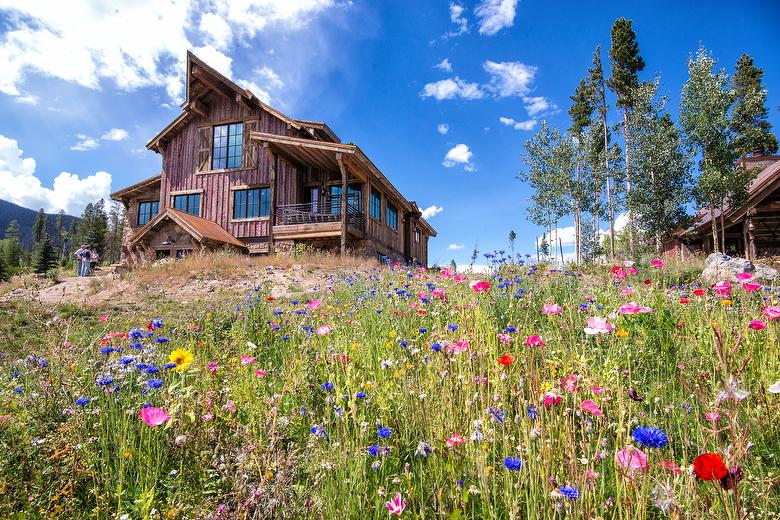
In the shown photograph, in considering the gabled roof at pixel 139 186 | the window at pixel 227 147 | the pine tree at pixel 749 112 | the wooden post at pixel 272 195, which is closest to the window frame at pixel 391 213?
the wooden post at pixel 272 195

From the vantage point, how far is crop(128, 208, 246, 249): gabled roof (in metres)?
15.7

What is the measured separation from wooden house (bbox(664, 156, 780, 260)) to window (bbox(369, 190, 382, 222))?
13.7 metres

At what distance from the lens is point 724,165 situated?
18.5m

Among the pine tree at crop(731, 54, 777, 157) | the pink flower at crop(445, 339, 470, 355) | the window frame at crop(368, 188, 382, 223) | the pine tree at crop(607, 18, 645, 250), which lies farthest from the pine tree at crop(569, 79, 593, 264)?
the pink flower at crop(445, 339, 470, 355)

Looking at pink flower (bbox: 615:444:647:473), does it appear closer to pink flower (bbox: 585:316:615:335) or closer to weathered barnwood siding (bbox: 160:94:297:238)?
pink flower (bbox: 585:316:615:335)

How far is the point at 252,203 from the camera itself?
725 inches

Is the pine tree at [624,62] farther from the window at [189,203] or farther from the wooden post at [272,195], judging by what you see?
the window at [189,203]

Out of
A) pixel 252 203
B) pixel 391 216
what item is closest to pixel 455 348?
pixel 252 203

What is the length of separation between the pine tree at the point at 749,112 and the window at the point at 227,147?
22907mm

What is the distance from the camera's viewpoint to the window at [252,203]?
18219 millimetres

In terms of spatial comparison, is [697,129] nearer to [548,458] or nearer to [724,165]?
[724,165]

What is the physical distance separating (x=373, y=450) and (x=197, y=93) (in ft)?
71.8

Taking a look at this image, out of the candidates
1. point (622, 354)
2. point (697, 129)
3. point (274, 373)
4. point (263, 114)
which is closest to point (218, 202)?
point (263, 114)

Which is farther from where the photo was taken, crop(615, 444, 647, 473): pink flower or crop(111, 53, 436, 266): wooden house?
crop(111, 53, 436, 266): wooden house
